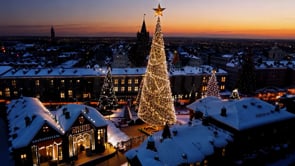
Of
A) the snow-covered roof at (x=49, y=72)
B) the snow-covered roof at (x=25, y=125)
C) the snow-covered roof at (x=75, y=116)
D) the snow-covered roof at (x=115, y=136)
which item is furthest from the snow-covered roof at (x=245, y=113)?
the snow-covered roof at (x=49, y=72)

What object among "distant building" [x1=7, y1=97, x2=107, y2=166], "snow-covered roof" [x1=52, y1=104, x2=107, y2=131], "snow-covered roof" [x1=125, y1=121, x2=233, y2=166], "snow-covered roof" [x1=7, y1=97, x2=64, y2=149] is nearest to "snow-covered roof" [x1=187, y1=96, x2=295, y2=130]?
"snow-covered roof" [x1=125, y1=121, x2=233, y2=166]

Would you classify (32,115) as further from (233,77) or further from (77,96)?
(233,77)

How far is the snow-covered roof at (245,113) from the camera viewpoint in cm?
3212

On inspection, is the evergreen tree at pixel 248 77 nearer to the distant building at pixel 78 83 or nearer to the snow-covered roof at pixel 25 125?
the distant building at pixel 78 83

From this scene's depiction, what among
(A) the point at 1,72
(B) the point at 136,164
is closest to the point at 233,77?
(B) the point at 136,164

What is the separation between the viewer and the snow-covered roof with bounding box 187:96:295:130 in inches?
1265

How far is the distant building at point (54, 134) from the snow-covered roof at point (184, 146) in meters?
8.51

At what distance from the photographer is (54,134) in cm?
3117

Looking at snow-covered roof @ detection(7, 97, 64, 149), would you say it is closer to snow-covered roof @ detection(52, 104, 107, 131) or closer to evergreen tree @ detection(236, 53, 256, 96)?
snow-covered roof @ detection(52, 104, 107, 131)

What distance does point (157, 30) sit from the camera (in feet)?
119

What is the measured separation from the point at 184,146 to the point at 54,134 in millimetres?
15577

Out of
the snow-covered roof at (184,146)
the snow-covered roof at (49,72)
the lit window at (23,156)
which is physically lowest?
the lit window at (23,156)

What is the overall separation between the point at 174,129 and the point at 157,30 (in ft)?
47.4

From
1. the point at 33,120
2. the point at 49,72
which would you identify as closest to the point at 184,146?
the point at 33,120
